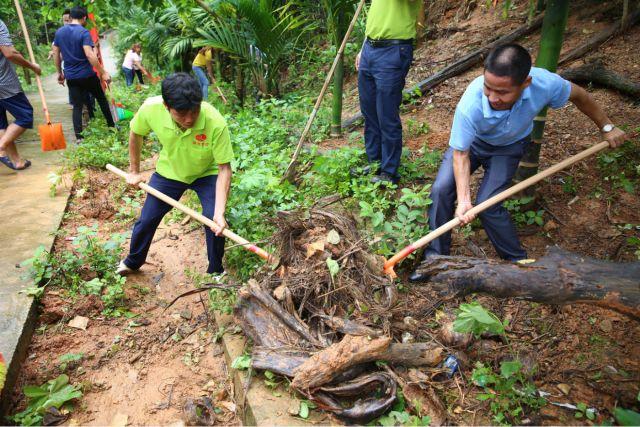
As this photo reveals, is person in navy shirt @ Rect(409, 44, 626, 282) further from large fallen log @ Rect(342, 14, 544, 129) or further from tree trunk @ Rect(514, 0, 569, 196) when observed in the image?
large fallen log @ Rect(342, 14, 544, 129)

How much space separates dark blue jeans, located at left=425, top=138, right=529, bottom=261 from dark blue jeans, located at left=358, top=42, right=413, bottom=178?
0.83 meters

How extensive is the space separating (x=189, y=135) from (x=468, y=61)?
190 inches

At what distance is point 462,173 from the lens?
306 centimetres

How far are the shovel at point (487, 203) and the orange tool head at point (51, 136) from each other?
4.57 metres

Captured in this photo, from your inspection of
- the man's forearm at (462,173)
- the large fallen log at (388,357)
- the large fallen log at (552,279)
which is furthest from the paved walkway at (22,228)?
the man's forearm at (462,173)

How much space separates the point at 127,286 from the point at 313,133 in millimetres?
3178

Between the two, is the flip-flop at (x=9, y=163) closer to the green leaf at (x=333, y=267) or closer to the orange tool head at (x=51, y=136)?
the orange tool head at (x=51, y=136)

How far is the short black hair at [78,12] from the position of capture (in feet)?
20.6

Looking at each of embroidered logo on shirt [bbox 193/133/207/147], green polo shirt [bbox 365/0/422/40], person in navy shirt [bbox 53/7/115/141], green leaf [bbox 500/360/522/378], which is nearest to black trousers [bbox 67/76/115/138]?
person in navy shirt [bbox 53/7/115/141]

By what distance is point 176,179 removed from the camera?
11.3 ft

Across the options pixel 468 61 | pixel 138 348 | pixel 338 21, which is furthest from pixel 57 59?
pixel 468 61

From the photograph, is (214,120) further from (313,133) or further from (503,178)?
(313,133)

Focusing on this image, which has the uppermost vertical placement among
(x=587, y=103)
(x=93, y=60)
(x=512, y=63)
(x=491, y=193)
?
(x=512, y=63)

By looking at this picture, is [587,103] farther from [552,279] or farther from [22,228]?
[22,228]
